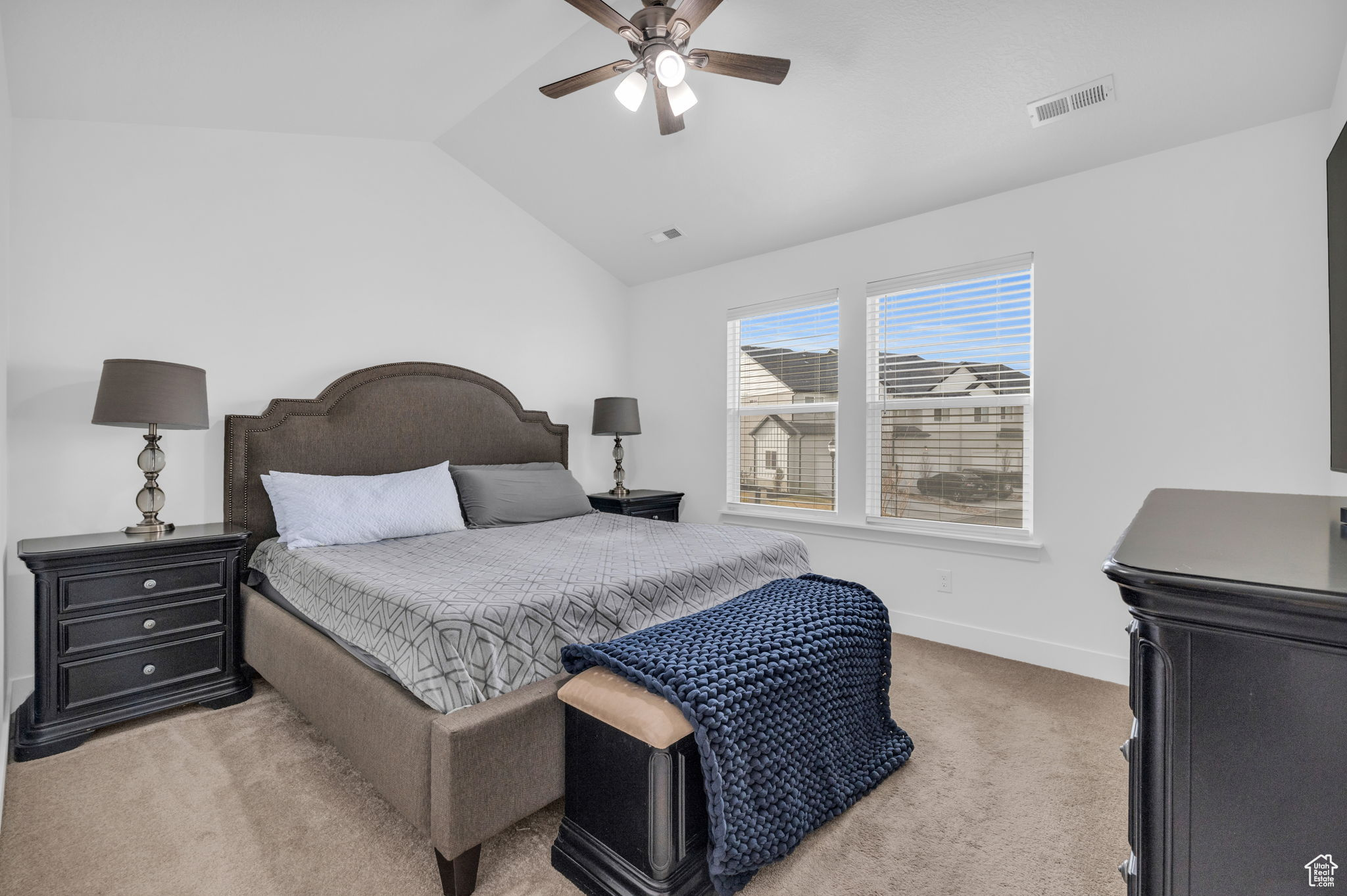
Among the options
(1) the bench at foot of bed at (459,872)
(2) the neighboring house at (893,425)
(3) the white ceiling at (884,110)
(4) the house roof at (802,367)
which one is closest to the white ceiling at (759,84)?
(3) the white ceiling at (884,110)

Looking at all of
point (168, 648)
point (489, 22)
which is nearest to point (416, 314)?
point (489, 22)

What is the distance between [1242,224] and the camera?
95.0 inches

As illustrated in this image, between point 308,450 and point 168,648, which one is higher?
point 308,450

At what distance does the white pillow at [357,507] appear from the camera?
8.59ft

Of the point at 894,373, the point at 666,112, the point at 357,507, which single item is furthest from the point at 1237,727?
the point at 894,373

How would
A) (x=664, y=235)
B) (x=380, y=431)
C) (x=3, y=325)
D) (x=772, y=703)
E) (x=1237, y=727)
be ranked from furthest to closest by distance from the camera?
1. (x=664, y=235)
2. (x=380, y=431)
3. (x=3, y=325)
4. (x=772, y=703)
5. (x=1237, y=727)

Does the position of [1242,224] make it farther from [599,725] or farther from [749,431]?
[599,725]

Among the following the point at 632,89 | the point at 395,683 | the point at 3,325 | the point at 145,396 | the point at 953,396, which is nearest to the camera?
the point at 395,683

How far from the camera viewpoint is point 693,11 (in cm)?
193

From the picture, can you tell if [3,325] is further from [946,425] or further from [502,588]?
[946,425]

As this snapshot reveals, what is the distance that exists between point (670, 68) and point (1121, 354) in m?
2.27

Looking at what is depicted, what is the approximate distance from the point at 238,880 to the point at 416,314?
2.81 m

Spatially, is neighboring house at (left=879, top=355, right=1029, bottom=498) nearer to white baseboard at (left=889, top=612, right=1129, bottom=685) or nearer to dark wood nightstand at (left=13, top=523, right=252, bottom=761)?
white baseboard at (left=889, top=612, right=1129, bottom=685)

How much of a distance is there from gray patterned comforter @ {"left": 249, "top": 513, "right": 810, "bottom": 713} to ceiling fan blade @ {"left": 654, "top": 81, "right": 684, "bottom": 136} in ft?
→ 5.57
